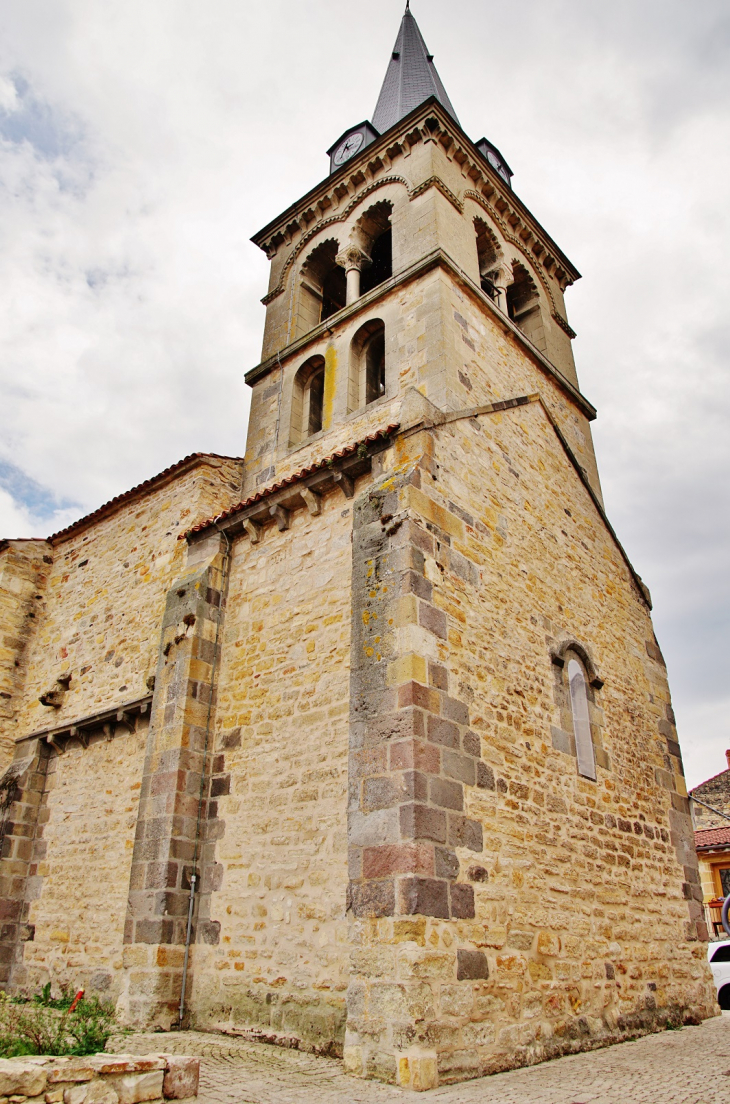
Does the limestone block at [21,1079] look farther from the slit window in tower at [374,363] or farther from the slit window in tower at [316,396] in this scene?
the slit window in tower at [316,396]

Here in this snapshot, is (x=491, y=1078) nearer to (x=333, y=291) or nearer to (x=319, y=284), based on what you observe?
(x=319, y=284)

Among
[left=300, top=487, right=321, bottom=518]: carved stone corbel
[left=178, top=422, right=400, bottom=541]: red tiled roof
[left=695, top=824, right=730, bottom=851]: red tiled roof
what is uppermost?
[left=178, top=422, right=400, bottom=541]: red tiled roof

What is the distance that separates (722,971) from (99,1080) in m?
9.99

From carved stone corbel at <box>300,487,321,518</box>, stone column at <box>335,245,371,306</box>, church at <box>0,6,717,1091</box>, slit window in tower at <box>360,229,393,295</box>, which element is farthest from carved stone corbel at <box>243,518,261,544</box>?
slit window in tower at <box>360,229,393,295</box>

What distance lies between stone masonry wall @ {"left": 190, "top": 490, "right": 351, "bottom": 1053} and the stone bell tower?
29mm

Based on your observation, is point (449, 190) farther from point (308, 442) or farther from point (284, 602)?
point (284, 602)

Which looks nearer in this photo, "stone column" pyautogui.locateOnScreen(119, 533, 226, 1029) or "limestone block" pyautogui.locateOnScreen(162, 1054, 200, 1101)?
"limestone block" pyautogui.locateOnScreen(162, 1054, 200, 1101)

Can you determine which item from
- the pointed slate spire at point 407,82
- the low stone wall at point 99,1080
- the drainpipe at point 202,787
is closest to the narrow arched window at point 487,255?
the pointed slate spire at point 407,82

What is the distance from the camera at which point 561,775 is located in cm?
766

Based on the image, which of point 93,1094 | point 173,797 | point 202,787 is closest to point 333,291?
point 202,787

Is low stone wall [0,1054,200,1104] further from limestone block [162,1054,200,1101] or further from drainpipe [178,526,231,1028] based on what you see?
drainpipe [178,526,231,1028]

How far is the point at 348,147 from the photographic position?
1488 cm

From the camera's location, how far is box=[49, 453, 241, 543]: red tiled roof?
11.1m

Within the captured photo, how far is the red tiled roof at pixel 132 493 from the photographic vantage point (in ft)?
36.5
